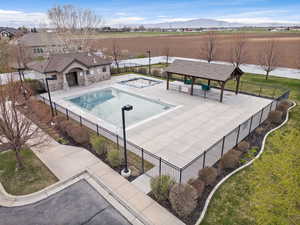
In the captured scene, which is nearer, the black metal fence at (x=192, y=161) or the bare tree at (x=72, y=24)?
the black metal fence at (x=192, y=161)

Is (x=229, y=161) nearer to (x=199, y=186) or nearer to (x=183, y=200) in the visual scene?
(x=199, y=186)

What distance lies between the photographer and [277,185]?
29.0 feet

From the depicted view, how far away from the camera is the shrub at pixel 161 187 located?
7848mm

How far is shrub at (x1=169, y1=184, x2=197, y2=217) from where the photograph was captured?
7125 mm

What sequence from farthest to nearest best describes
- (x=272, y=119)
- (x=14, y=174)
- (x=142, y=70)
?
(x=142, y=70), (x=272, y=119), (x=14, y=174)

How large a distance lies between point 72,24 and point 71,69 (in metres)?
22.4

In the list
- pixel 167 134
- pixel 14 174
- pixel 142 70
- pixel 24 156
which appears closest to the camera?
pixel 14 174

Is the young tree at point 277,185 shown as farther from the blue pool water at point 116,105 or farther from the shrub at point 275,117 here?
the blue pool water at point 116,105

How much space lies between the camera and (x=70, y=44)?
40469mm

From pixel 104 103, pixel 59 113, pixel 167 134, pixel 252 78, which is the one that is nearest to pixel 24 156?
pixel 59 113

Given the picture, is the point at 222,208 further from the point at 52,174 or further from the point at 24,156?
the point at 24,156

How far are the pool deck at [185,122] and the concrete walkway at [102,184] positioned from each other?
2.94m

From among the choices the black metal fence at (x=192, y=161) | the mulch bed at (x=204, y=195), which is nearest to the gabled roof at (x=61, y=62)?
the black metal fence at (x=192, y=161)

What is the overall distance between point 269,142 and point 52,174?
12668 mm
